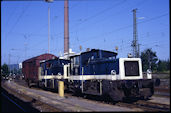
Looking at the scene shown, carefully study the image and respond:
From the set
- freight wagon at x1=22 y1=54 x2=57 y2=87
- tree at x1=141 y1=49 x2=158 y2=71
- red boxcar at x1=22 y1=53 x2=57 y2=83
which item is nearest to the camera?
tree at x1=141 y1=49 x2=158 y2=71

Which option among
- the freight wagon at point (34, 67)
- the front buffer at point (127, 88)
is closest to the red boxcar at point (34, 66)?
the freight wagon at point (34, 67)

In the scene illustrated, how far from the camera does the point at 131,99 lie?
13250 mm

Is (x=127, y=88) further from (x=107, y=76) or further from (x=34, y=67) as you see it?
(x=34, y=67)

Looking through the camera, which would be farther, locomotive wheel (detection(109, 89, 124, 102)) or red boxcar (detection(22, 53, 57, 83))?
red boxcar (detection(22, 53, 57, 83))

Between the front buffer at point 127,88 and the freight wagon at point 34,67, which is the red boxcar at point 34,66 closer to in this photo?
the freight wagon at point 34,67

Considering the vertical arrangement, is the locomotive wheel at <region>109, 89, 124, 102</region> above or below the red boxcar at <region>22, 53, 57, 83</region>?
below

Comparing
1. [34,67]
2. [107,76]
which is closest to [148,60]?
[107,76]

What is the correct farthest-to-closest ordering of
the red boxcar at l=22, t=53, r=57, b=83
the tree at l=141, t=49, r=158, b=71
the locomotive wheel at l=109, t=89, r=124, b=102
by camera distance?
the red boxcar at l=22, t=53, r=57, b=83 → the tree at l=141, t=49, r=158, b=71 → the locomotive wheel at l=109, t=89, r=124, b=102

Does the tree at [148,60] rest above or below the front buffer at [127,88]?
above

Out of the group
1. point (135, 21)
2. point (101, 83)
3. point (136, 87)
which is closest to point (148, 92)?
point (136, 87)

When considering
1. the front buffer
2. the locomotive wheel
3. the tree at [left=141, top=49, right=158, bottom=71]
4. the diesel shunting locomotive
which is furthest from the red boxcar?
the locomotive wheel

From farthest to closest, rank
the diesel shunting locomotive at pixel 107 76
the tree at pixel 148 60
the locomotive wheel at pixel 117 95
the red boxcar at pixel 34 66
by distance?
the red boxcar at pixel 34 66 → the tree at pixel 148 60 → the diesel shunting locomotive at pixel 107 76 → the locomotive wheel at pixel 117 95

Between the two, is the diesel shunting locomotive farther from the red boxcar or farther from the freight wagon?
the red boxcar

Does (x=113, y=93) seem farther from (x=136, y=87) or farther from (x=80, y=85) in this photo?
(x=80, y=85)
